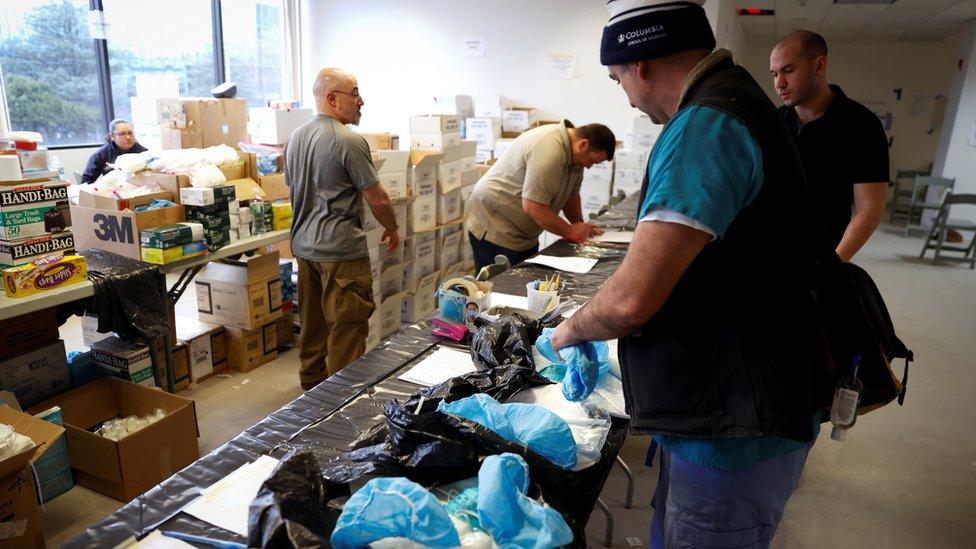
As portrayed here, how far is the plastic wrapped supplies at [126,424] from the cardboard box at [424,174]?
2037 millimetres

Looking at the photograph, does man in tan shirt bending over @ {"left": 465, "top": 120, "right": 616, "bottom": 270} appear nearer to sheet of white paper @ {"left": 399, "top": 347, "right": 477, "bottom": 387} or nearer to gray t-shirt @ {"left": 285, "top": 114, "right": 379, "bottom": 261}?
gray t-shirt @ {"left": 285, "top": 114, "right": 379, "bottom": 261}

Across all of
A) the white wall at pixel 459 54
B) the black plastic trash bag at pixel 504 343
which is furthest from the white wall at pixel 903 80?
the black plastic trash bag at pixel 504 343

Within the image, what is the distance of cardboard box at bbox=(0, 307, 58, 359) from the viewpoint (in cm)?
240

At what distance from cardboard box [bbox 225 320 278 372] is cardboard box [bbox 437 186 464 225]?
1391 millimetres

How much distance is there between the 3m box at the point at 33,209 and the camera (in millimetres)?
2114

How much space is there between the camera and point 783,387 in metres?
0.99

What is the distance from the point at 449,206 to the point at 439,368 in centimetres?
284

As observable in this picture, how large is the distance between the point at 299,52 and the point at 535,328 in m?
6.46

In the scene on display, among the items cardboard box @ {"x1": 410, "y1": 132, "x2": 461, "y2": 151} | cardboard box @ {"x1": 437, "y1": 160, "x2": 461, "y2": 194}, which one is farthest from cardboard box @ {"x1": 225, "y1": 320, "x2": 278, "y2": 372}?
cardboard box @ {"x1": 410, "y1": 132, "x2": 461, "y2": 151}

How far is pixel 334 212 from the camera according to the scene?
9.61ft

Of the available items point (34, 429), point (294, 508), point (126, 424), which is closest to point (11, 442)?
point (34, 429)

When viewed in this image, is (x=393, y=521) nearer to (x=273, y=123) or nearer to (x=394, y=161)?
(x=394, y=161)

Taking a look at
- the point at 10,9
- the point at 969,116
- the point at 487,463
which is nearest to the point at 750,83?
the point at 487,463

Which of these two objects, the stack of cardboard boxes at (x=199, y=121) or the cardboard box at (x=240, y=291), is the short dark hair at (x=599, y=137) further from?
the stack of cardboard boxes at (x=199, y=121)
